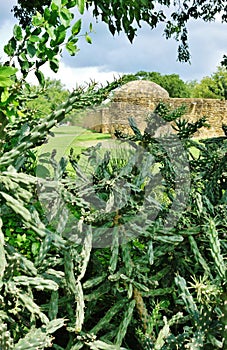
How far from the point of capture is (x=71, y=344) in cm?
166

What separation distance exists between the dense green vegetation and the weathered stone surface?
8.0 inches

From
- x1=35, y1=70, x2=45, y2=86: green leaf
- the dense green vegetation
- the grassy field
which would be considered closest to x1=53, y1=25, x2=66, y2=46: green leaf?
the dense green vegetation

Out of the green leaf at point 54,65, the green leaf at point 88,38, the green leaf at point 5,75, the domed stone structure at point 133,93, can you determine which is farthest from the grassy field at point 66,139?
the green leaf at point 5,75

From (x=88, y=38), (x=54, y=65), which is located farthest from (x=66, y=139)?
(x=54, y=65)

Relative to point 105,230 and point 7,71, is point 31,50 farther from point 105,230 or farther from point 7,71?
point 105,230

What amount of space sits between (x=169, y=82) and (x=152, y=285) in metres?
40.9

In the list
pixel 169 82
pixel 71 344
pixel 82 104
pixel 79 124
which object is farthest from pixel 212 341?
pixel 169 82

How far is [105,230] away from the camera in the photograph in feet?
5.42

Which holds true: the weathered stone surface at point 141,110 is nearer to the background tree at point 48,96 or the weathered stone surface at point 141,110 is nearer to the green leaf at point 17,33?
the background tree at point 48,96

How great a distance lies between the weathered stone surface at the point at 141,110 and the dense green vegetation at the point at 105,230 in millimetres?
204

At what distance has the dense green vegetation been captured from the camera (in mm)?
1238

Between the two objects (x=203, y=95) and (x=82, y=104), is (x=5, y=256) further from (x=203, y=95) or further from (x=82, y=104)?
(x=203, y=95)

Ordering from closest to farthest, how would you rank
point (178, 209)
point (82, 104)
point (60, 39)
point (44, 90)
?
point (60, 39)
point (82, 104)
point (44, 90)
point (178, 209)

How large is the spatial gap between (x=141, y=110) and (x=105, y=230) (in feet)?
3.50
